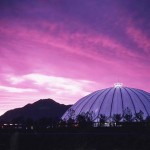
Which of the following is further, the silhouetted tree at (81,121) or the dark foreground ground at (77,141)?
the silhouetted tree at (81,121)

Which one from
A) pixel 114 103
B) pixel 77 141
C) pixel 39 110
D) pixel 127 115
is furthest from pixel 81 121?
pixel 39 110

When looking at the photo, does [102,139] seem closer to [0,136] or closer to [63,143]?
[63,143]

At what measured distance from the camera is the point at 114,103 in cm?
4369

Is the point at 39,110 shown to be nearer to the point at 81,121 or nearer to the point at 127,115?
the point at 127,115

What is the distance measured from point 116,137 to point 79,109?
3121cm

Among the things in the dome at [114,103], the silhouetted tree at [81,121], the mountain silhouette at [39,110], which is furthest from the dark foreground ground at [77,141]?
the mountain silhouette at [39,110]

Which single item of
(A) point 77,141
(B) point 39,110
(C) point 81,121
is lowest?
(A) point 77,141

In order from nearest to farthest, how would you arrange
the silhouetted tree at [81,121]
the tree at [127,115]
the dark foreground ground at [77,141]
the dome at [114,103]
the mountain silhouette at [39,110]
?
1. the dark foreground ground at [77,141]
2. the silhouetted tree at [81,121]
3. the tree at [127,115]
4. the dome at [114,103]
5. the mountain silhouette at [39,110]

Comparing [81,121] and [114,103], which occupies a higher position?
[114,103]

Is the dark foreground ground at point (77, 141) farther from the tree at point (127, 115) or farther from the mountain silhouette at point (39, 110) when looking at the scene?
the mountain silhouette at point (39, 110)

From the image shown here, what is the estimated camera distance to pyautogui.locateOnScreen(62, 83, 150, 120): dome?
42.3m

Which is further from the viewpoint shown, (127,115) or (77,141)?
(127,115)

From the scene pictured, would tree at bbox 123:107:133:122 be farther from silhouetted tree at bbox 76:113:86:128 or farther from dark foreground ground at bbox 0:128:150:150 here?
dark foreground ground at bbox 0:128:150:150

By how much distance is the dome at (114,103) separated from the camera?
139ft
